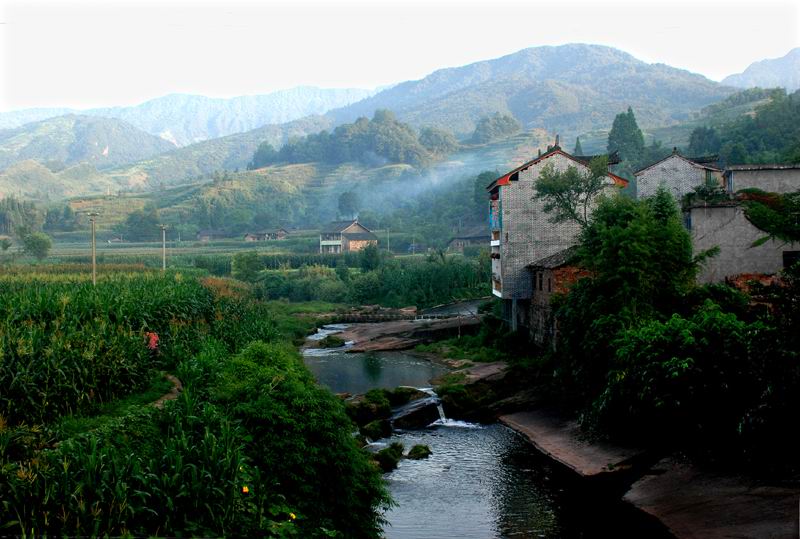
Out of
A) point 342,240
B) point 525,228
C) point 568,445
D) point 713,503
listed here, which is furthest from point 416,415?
point 342,240

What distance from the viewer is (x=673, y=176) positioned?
169 ft

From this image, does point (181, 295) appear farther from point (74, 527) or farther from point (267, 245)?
point (267, 245)

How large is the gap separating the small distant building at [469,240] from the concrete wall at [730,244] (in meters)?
71.6

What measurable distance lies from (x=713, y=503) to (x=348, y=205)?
Answer: 14854 centimetres

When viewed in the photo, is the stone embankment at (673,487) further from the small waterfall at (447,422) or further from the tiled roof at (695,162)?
the tiled roof at (695,162)

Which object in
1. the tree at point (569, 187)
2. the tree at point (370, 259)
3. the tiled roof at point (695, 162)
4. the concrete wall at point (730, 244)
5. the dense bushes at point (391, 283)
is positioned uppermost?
the tiled roof at point (695, 162)

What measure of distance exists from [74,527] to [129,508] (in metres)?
0.88

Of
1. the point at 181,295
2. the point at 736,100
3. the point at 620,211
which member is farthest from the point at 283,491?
the point at 736,100

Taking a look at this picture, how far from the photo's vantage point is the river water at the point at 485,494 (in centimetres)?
2308

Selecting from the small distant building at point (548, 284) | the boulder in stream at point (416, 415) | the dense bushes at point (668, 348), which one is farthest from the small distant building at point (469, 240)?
the dense bushes at point (668, 348)

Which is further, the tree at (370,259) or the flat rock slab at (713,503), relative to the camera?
the tree at (370,259)

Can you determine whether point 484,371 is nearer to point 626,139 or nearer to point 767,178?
point 767,178

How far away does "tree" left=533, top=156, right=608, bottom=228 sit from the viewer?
146 feet

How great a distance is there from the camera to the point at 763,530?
65.2 ft
